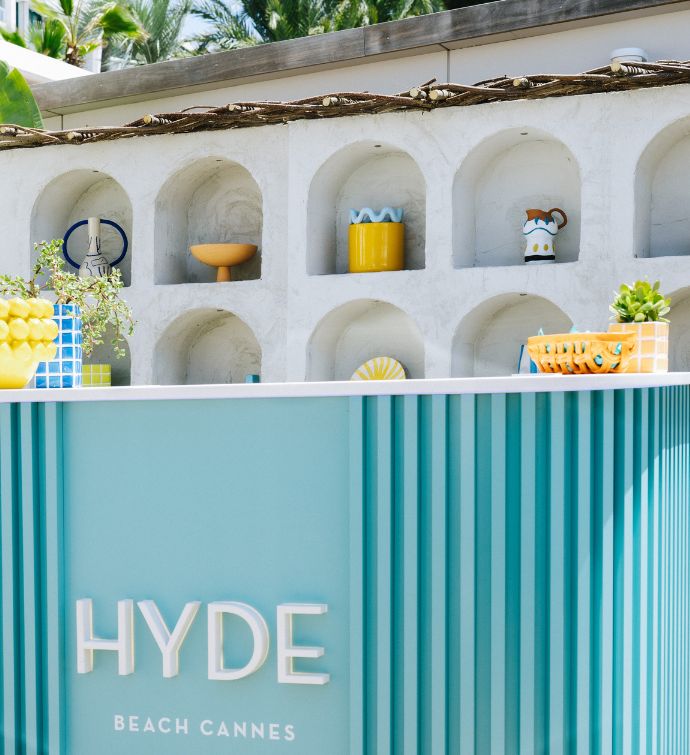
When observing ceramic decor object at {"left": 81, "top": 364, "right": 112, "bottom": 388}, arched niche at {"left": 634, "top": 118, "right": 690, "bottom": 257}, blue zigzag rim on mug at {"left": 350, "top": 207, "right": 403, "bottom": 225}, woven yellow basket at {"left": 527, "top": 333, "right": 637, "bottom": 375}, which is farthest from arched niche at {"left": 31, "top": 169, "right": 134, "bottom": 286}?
woven yellow basket at {"left": 527, "top": 333, "right": 637, "bottom": 375}

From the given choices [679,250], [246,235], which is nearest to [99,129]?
[246,235]

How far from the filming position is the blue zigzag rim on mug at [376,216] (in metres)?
4.77

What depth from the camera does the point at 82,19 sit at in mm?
13641

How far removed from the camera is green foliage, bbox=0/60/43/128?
5090 mm

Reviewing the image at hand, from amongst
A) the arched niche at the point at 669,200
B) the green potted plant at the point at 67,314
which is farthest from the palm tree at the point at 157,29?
the green potted plant at the point at 67,314

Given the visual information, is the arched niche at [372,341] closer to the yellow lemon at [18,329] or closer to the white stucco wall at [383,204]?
the white stucco wall at [383,204]

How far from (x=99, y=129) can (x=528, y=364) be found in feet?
7.43

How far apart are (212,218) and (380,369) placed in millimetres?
1257

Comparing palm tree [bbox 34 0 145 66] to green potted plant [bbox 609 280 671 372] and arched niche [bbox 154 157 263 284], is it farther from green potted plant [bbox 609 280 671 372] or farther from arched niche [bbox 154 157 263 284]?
green potted plant [bbox 609 280 671 372]

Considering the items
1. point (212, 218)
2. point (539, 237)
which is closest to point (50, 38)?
point (212, 218)

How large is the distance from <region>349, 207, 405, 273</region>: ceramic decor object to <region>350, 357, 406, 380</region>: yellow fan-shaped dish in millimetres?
456

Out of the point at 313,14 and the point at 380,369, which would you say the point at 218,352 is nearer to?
the point at 380,369

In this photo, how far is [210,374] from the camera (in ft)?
17.8

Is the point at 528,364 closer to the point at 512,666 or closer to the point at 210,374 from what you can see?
the point at 210,374
